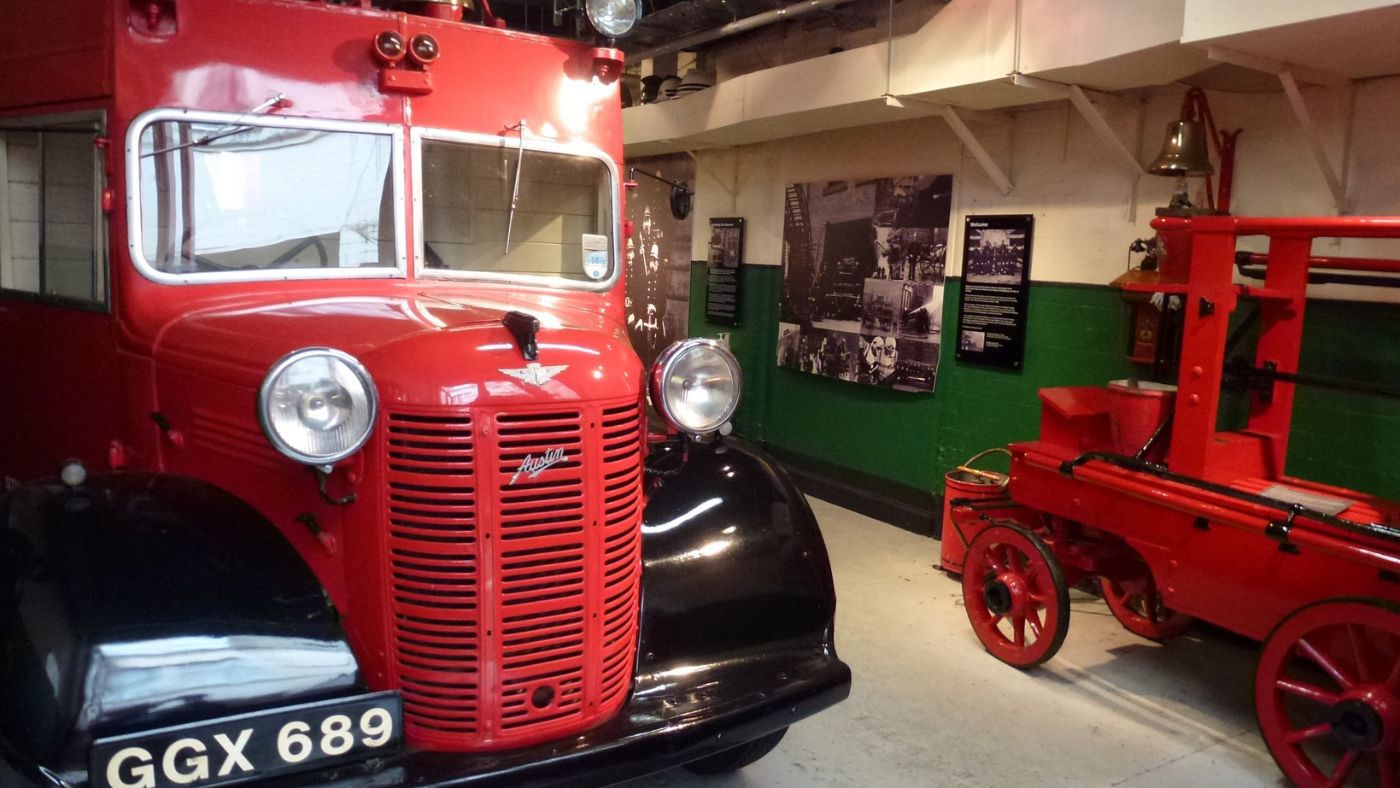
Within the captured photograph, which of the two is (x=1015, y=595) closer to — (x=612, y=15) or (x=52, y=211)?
(x=612, y=15)

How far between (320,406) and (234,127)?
3.85ft

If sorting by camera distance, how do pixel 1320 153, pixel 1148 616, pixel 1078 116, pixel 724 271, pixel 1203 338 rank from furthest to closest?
pixel 724 271, pixel 1078 116, pixel 1148 616, pixel 1320 153, pixel 1203 338

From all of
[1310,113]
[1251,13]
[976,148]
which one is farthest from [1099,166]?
[1251,13]

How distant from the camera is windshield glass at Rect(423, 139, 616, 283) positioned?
2.96 m

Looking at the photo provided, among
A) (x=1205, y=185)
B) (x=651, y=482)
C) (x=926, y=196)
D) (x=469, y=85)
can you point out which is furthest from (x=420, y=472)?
(x=926, y=196)

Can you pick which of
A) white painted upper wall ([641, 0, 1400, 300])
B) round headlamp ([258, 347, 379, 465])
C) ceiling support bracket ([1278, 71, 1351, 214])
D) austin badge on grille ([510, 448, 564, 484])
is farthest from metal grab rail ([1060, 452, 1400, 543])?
round headlamp ([258, 347, 379, 465])

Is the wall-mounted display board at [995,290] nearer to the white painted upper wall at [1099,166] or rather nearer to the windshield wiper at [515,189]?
the white painted upper wall at [1099,166]

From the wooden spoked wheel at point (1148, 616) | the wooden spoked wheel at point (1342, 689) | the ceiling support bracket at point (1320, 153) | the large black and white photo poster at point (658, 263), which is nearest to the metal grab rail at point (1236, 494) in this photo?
the wooden spoked wheel at point (1342, 689)

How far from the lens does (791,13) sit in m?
6.14

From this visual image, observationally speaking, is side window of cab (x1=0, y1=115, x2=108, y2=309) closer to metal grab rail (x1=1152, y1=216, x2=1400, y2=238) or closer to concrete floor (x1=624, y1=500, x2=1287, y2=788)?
concrete floor (x1=624, y1=500, x2=1287, y2=788)

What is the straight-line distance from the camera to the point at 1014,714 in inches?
148

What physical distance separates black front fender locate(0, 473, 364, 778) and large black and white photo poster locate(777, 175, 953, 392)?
4.60 metres

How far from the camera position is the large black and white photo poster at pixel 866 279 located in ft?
19.9

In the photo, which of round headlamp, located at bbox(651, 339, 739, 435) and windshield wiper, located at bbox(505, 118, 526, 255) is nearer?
round headlamp, located at bbox(651, 339, 739, 435)
